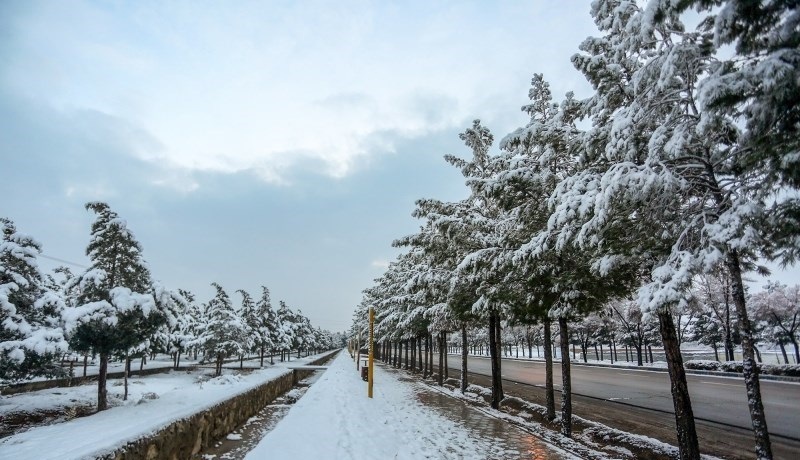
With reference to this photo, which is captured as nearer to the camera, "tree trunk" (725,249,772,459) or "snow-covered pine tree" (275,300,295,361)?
"tree trunk" (725,249,772,459)

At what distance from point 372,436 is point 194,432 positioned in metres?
3.78

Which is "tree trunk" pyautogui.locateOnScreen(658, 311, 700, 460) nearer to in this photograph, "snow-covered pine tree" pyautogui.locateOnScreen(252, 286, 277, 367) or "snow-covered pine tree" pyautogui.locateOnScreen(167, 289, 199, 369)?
"snow-covered pine tree" pyautogui.locateOnScreen(167, 289, 199, 369)

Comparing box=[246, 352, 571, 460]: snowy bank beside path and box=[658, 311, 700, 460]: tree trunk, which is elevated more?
box=[658, 311, 700, 460]: tree trunk

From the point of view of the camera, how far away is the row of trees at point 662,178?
3.89m

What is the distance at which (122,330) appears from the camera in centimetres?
1945

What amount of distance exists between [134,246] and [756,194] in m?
23.5

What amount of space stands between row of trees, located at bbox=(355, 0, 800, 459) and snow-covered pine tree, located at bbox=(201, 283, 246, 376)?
34988 mm

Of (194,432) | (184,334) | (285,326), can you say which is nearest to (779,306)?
Result: (194,432)

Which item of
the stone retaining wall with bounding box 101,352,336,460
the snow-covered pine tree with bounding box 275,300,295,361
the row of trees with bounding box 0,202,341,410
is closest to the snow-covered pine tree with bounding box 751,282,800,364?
the stone retaining wall with bounding box 101,352,336,460

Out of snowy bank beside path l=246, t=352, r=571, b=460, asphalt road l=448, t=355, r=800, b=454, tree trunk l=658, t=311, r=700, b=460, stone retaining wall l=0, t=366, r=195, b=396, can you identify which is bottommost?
stone retaining wall l=0, t=366, r=195, b=396

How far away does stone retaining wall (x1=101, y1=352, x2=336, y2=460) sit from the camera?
592 centimetres

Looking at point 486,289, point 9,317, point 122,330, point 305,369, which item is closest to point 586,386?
point 486,289

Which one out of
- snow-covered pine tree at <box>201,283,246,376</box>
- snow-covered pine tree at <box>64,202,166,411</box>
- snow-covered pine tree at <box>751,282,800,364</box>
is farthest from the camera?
snow-covered pine tree at <box>201,283,246,376</box>

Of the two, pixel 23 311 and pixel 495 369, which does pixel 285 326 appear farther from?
pixel 495 369
